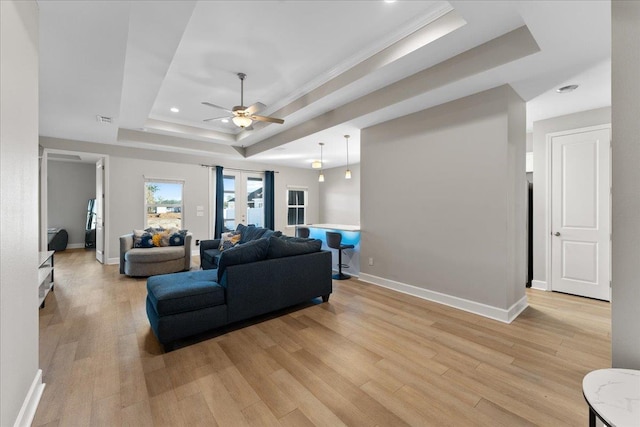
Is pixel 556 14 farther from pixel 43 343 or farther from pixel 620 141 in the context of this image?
pixel 43 343

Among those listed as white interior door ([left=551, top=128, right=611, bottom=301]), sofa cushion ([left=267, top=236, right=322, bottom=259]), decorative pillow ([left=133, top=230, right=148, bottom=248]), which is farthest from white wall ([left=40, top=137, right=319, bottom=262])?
white interior door ([left=551, top=128, right=611, bottom=301])

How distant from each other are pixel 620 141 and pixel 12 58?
3009mm

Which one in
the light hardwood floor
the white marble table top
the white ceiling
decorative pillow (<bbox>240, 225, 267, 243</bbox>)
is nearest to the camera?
the white marble table top

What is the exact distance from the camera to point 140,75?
3.20m

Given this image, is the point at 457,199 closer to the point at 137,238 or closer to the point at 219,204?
the point at 137,238

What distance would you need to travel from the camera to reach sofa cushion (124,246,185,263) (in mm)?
4691

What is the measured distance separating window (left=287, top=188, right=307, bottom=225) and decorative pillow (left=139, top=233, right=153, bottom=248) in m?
4.53

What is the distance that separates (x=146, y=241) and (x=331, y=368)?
4564 millimetres

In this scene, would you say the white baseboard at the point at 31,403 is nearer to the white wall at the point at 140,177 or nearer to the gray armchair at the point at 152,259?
the gray armchair at the point at 152,259

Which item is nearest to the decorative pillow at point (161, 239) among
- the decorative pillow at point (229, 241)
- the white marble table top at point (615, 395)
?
the decorative pillow at point (229, 241)

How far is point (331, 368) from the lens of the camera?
2143 mm

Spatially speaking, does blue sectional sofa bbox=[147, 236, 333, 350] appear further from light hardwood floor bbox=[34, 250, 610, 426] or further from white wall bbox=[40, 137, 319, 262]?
white wall bbox=[40, 137, 319, 262]

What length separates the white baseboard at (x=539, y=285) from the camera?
13.5ft

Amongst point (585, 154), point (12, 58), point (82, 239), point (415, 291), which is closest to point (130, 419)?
point (12, 58)
